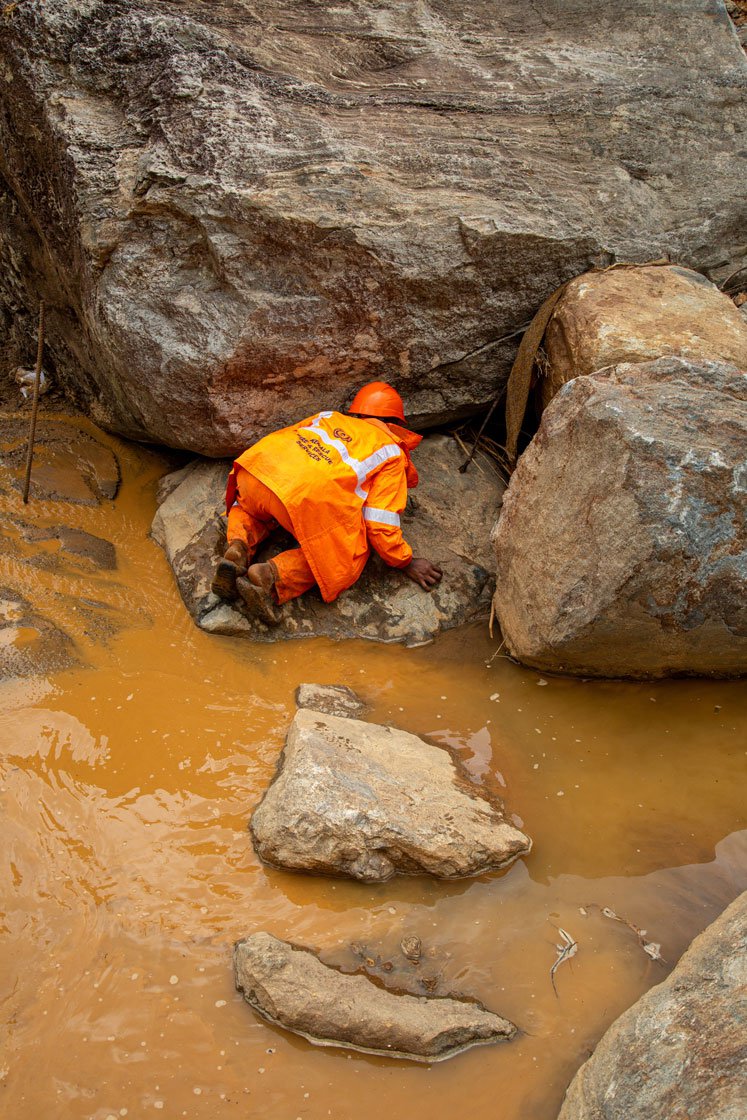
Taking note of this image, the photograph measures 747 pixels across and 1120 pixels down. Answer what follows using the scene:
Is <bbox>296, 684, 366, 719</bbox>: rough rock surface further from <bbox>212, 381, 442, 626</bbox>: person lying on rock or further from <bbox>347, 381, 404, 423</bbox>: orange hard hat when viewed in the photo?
<bbox>347, 381, 404, 423</bbox>: orange hard hat

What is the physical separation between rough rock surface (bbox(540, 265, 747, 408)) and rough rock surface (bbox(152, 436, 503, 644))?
0.63 m

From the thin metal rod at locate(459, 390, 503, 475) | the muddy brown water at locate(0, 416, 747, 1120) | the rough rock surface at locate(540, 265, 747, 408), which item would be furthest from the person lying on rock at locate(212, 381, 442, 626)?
the rough rock surface at locate(540, 265, 747, 408)

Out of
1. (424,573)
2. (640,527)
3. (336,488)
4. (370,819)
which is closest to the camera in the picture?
(370,819)

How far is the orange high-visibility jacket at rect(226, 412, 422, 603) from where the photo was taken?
3.70m

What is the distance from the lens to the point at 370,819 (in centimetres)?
264

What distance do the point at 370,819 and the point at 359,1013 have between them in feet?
1.84

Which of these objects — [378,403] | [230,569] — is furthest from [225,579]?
[378,403]

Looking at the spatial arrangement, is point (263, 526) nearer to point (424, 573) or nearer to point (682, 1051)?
point (424, 573)

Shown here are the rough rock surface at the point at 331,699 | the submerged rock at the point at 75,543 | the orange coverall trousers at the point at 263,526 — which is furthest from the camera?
the submerged rock at the point at 75,543

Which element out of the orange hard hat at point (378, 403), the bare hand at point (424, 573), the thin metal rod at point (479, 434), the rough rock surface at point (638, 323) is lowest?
the bare hand at point (424, 573)

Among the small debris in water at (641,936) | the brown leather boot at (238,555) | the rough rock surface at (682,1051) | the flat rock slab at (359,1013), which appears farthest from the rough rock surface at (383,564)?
the rough rock surface at (682,1051)

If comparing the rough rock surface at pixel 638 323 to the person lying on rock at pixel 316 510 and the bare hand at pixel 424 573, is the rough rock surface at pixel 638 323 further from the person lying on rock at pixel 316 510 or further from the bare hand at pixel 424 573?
the bare hand at pixel 424 573

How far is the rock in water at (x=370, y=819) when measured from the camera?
2609 millimetres

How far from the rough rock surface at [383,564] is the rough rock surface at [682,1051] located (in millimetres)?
1909
